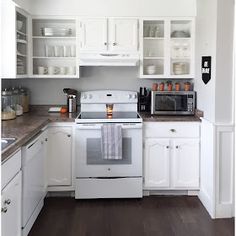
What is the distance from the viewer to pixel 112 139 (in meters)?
Result: 3.66

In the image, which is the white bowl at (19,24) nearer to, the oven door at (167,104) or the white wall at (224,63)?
the oven door at (167,104)

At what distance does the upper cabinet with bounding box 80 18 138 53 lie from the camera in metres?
4.02

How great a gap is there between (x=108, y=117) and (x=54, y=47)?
1.10 m

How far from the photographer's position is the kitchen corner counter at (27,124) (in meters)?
2.33

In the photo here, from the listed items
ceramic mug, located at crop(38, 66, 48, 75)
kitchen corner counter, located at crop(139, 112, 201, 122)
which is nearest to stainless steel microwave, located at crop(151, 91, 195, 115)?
kitchen corner counter, located at crop(139, 112, 201, 122)

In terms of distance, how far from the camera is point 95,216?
3.36 m

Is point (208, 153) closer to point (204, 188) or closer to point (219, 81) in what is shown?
point (204, 188)

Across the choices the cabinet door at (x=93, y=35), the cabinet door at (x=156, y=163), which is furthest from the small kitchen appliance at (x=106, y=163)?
the cabinet door at (x=93, y=35)

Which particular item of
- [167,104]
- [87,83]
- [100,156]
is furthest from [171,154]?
[87,83]

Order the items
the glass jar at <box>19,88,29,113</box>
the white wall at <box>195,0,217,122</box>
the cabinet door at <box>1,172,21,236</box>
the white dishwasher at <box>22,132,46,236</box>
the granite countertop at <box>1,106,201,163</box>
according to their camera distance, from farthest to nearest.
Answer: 1. the glass jar at <box>19,88,29,113</box>
2. the white wall at <box>195,0,217,122</box>
3. the white dishwasher at <box>22,132,46,236</box>
4. the granite countertop at <box>1,106,201,163</box>
5. the cabinet door at <box>1,172,21,236</box>

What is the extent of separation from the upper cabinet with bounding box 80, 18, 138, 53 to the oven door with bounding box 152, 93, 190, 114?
65 cm

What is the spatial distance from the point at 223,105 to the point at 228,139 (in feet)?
1.06

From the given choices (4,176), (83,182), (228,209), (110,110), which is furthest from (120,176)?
(4,176)

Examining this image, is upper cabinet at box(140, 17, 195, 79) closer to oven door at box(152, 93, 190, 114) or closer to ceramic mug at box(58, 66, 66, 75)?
oven door at box(152, 93, 190, 114)
